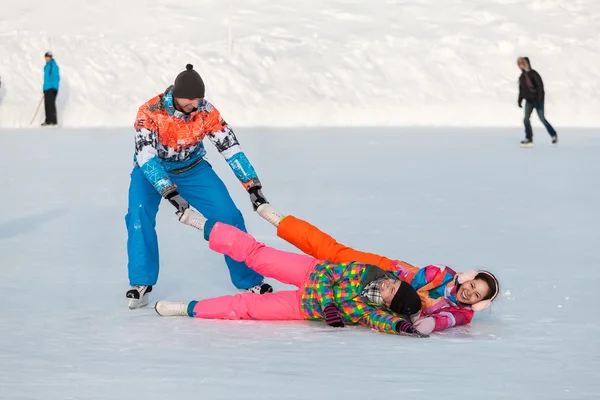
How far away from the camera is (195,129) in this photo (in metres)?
5.79

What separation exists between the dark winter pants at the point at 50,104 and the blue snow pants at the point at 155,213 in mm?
15228

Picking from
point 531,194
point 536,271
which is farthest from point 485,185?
point 536,271

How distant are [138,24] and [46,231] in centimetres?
1869

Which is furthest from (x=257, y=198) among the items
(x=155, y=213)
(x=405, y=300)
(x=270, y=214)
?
(x=405, y=300)

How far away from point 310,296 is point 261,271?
38 cm

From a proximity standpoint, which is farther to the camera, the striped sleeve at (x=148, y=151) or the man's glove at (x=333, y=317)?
the striped sleeve at (x=148, y=151)

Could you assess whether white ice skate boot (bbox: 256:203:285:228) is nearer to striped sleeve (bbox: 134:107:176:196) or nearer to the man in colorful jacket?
the man in colorful jacket

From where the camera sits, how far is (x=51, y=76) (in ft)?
68.0

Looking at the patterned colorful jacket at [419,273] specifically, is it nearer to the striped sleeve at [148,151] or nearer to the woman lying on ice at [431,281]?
the woman lying on ice at [431,281]

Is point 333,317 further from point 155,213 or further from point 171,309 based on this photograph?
point 155,213

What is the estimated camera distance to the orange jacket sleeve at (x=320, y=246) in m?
5.45

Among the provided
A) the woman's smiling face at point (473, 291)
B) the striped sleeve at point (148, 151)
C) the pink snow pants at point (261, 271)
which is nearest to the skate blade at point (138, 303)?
the pink snow pants at point (261, 271)

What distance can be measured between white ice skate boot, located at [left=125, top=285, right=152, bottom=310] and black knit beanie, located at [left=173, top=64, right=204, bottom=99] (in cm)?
99

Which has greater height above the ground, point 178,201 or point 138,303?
point 178,201
